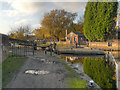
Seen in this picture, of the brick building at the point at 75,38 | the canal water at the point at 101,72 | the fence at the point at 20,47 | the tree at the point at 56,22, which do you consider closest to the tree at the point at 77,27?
the tree at the point at 56,22

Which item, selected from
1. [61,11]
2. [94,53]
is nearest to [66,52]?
[94,53]

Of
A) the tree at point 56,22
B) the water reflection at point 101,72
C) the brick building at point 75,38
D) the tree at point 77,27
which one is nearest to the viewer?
the water reflection at point 101,72

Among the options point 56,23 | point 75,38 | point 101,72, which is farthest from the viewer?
point 56,23

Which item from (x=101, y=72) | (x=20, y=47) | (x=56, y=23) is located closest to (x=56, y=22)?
(x=56, y=23)

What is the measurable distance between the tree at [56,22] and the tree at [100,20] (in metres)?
17.6

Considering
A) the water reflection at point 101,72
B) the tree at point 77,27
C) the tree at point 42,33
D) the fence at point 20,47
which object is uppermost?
the tree at point 77,27

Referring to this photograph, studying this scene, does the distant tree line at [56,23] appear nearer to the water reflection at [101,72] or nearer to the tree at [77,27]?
the tree at [77,27]

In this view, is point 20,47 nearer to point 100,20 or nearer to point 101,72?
point 101,72

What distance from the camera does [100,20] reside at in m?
25.7

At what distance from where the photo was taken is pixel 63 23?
45.8m

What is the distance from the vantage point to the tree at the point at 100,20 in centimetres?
2434

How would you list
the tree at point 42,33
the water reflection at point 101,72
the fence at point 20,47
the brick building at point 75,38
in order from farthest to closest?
the tree at point 42,33 < the brick building at point 75,38 < the fence at point 20,47 < the water reflection at point 101,72

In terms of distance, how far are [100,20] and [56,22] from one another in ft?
76.5

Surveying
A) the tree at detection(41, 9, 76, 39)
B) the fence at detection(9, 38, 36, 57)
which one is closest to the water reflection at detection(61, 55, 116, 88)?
the fence at detection(9, 38, 36, 57)
